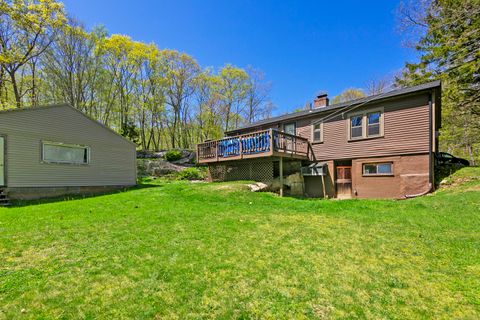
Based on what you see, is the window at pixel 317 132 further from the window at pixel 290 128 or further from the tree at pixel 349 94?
the tree at pixel 349 94

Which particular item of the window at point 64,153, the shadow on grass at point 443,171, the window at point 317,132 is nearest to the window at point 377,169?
the shadow on grass at point 443,171

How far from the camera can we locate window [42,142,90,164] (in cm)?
1118

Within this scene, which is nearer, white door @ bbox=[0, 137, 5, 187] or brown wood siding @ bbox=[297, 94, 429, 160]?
white door @ bbox=[0, 137, 5, 187]

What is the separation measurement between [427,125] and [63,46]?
27.1 metres

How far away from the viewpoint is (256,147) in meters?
11.6

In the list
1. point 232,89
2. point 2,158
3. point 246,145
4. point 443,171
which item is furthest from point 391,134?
point 232,89

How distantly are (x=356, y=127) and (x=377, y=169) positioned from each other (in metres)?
2.22

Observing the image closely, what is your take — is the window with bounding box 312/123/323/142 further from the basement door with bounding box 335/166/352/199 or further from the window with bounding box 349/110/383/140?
the basement door with bounding box 335/166/352/199

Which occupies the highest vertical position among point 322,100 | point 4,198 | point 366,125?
point 322,100

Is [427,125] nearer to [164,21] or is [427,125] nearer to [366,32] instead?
[366,32]

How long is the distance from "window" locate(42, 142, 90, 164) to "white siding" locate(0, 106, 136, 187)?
0.20 meters

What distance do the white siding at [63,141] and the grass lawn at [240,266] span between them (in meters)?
5.74

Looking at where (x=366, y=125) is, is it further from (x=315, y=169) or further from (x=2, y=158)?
(x=2, y=158)

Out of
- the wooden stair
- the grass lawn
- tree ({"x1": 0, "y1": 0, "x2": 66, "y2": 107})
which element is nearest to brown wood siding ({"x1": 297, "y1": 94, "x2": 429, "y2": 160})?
the grass lawn
